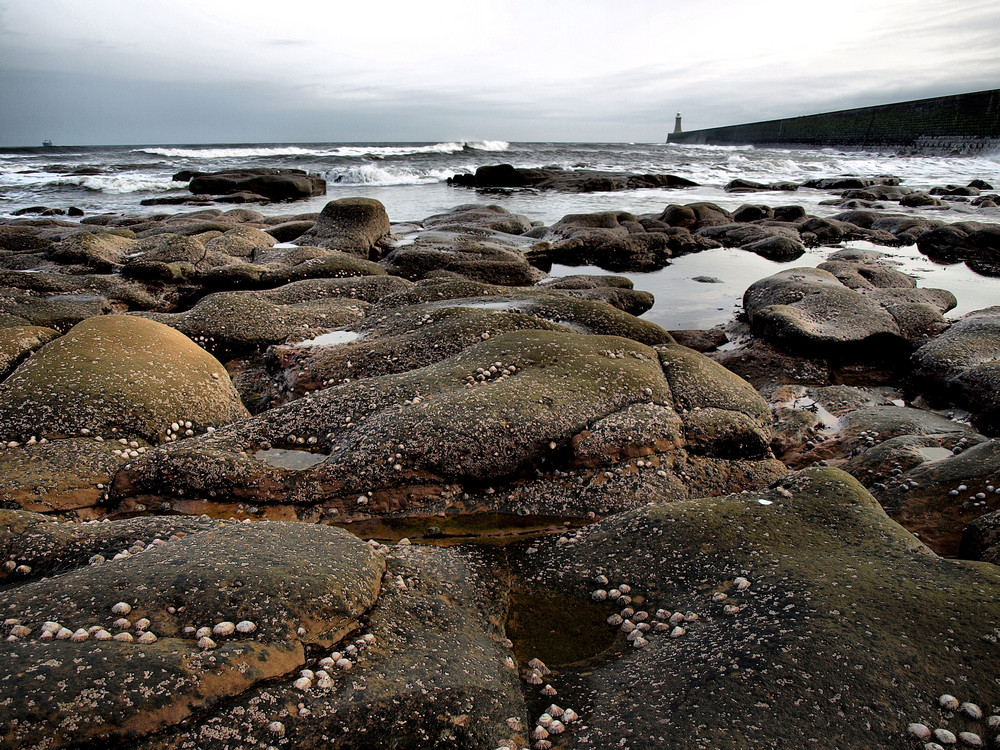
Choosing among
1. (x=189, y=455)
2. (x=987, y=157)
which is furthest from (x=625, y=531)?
(x=987, y=157)

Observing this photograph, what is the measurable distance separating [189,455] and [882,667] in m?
4.87

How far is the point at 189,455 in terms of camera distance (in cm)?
509

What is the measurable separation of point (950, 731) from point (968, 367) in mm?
7049

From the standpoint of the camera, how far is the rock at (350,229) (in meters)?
14.9

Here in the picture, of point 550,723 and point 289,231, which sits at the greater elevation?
point 289,231

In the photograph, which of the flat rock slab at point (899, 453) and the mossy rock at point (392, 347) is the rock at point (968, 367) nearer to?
the flat rock slab at point (899, 453)

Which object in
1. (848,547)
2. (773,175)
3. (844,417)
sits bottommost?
(844,417)

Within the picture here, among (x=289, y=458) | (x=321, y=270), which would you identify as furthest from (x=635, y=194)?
(x=289, y=458)

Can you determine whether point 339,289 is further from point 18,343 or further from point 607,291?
point 607,291

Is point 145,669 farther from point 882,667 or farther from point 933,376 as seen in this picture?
point 933,376

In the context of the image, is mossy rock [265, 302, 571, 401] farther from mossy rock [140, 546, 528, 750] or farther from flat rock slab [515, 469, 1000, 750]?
mossy rock [140, 546, 528, 750]

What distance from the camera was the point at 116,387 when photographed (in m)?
6.16

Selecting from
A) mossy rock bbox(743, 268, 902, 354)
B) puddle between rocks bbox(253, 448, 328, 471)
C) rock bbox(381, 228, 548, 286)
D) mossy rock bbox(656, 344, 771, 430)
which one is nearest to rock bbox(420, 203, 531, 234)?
rock bbox(381, 228, 548, 286)

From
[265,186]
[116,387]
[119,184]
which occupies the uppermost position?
[119,184]
